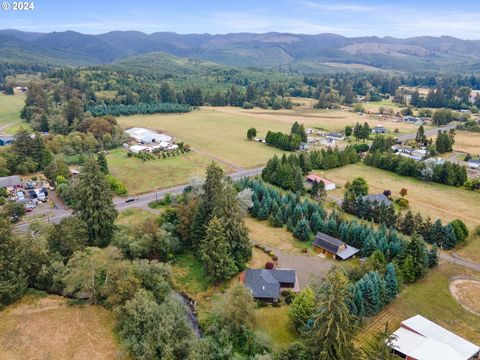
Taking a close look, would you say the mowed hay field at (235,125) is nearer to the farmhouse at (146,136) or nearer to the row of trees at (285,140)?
the row of trees at (285,140)

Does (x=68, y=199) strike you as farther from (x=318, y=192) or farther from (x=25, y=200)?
(x=318, y=192)

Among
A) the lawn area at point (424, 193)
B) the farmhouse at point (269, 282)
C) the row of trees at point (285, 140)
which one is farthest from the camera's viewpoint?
the row of trees at point (285, 140)

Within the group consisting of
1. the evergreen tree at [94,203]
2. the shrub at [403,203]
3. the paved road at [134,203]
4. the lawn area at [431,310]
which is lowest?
the paved road at [134,203]

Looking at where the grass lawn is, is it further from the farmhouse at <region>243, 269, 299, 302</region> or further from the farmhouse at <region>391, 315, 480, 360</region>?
the farmhouse at <region>391, 315, 480, 360</region>

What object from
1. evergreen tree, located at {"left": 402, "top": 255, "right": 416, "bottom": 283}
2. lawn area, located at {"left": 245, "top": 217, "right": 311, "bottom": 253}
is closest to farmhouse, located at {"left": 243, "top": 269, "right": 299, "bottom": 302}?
lawn area, located at {"left": 245, "top": 217, "right": 311, "bottom": 253}

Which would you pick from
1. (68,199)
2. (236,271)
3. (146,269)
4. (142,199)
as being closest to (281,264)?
(236,271)

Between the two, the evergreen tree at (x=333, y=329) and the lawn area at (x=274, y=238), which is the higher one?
the evergreen tree at (x=333, y=329)

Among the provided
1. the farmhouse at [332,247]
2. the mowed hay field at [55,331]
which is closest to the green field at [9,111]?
the mowed hay field at [55,331]
